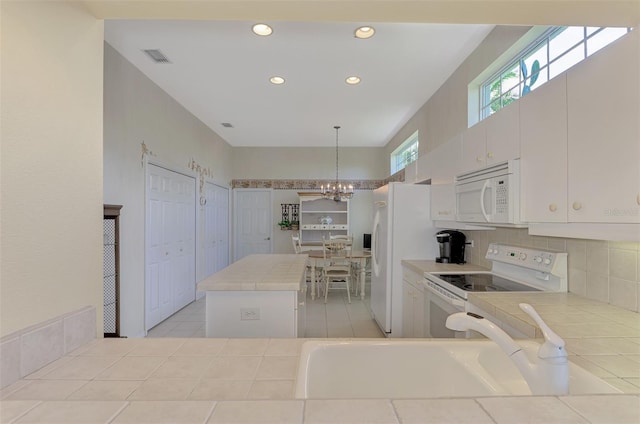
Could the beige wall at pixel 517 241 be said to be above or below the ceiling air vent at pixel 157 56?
below

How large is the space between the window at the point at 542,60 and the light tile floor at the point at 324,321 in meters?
2.66

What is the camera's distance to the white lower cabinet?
277 cm

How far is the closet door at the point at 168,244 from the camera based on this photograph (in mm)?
3629

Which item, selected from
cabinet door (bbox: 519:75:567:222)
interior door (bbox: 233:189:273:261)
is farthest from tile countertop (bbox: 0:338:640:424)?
interior door (bbox: 233:189:273:261)

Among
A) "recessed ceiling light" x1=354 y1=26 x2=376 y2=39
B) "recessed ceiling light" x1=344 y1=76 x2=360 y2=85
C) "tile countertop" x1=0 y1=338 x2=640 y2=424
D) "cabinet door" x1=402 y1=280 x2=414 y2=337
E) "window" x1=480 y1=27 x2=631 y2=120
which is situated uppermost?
"recessed ceiling light" x1=354 y1=26 x2=376 y2=39

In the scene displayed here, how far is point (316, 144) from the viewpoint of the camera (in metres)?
6.67

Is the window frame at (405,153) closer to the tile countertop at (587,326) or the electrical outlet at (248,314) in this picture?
the tile countertop at (587,326)

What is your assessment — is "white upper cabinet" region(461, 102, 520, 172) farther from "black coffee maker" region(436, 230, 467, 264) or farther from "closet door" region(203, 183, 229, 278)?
"closet door" region(203, 183, 229, 278)

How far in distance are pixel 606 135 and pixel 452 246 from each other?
1.95 meters

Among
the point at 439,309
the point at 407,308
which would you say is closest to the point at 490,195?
the point at 439,309

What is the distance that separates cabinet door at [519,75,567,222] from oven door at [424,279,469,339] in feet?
2.28

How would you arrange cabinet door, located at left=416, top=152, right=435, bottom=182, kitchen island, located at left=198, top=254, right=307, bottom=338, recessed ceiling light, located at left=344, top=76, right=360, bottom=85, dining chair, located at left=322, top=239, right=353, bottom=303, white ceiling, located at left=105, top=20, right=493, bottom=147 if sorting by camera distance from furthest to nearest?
dining chair, located at left=322, top=239, right=353, bottom=303
recessed ceiling light, located at left=344, top=76, right=360, bottom=85
cabinet door, located at left=416, top=152, right=435, bottom=182
white ceiling, located at left=105, top=20, right=493, bottom=147
kitchen island, located at left=198, top=254, right=307, bottom=338

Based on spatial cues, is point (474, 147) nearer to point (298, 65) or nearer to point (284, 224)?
point (298, 65)

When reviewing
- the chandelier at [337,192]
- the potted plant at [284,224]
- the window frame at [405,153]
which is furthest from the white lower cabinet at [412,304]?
the potted plant at [284,224]
